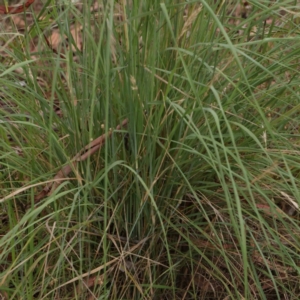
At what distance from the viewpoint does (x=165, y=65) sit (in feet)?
5.36

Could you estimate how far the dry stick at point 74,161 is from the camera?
1.54 metres

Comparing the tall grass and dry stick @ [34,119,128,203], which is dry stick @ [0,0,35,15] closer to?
the tall grass

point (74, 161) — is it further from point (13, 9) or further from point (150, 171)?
point (13, 9)

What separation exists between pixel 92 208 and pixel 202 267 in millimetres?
314

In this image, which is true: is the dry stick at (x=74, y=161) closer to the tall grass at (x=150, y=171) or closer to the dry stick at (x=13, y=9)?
the tall grass at (x=150, y=171)

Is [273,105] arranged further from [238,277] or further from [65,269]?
[65,269]

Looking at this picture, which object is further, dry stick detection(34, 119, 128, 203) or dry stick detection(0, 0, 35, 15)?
dry stick detection(0, 0, 35, 15)

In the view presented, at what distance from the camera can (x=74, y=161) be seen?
1.58 meters

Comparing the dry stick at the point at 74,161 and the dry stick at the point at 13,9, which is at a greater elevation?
the dry stick at the point at 13,9

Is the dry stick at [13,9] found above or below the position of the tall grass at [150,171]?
above

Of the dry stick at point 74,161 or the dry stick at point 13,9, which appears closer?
the dry stick at point 74,161

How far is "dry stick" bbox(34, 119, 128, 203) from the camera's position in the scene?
154cm

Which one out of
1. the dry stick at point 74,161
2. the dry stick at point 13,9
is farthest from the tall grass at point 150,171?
the dry stick at point 13,9

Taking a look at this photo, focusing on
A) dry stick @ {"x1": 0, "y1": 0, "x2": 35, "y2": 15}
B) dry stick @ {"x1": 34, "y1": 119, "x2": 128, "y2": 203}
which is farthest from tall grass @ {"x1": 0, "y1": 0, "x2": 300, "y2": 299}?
A: dry stick @ {"x1": 0, "y1": 0, "x2": 35, "y2": 15}
